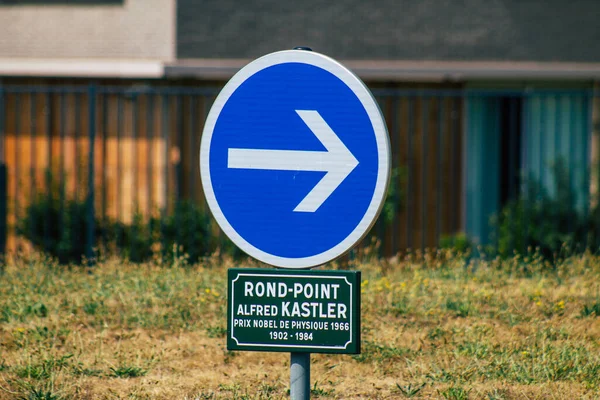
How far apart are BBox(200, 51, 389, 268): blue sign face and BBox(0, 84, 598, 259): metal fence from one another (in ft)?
25.3

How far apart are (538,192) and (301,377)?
8196mm

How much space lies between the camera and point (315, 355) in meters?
4.92

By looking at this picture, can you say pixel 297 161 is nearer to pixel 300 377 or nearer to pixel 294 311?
pixel 294 311

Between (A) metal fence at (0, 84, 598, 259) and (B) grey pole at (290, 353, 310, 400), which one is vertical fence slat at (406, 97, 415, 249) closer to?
(A) metal fence at (0, 84, 598, 259)

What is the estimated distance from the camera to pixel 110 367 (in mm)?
4527

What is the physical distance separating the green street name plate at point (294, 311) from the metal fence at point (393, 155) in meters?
7.74

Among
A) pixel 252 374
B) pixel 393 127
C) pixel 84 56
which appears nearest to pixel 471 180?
pixel 393 127

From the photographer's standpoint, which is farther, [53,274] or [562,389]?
[53,274]

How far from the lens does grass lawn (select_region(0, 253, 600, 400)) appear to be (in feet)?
14.1

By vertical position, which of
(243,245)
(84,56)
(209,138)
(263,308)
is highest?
(84,56)

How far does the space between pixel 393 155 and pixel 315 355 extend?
6.89 meters

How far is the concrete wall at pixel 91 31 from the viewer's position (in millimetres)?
11484

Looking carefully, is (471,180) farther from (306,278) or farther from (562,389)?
(306,278)

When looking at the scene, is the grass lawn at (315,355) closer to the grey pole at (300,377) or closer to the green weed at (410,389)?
the green weed at (410,389)
